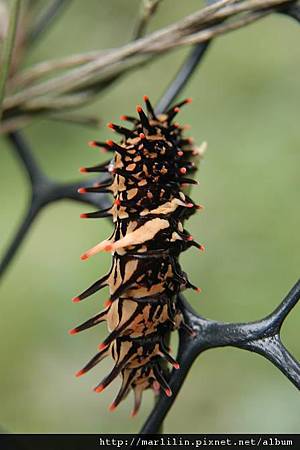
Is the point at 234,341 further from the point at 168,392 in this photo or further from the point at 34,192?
the point at 34,192

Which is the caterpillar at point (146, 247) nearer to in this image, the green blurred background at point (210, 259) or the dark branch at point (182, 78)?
the dark branch at point (182, 78)

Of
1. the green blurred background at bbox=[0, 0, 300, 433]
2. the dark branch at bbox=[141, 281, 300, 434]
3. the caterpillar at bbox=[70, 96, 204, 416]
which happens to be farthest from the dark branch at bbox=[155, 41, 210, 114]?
the green blurred background at bbox=[0, 0, 300, 433]

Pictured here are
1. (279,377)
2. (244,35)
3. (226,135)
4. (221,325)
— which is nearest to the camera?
(221,325)

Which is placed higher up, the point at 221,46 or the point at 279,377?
the point at 221,46

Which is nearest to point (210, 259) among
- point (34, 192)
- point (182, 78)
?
point (34, 192)

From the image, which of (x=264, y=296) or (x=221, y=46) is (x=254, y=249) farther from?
(x=221, y=46)

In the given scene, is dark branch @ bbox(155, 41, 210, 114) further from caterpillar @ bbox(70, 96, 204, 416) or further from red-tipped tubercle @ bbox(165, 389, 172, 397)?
red-tipped tubercle @ bbox(165, 389, 172, 397)
